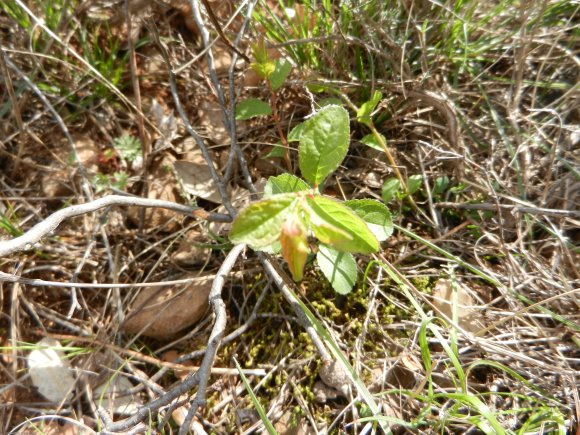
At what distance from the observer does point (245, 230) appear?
1.17 metres

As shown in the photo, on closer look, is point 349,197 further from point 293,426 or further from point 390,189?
point 293,426

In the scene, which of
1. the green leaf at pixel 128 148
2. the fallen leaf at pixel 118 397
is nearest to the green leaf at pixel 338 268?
the fallen leaf at pixel 118 397

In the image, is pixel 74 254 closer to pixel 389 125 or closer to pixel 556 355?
pixel 389 125

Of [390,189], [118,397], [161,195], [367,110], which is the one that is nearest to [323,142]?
[367,110]

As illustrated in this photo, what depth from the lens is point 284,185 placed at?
1473 millimetres

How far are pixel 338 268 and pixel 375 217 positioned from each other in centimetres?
20

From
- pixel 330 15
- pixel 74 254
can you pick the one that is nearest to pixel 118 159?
pixel 74 254

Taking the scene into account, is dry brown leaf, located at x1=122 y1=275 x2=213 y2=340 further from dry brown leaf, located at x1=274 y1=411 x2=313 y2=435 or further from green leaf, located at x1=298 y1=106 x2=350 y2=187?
green leaf, located at x1=298 y1=106 x2=350 y2=187

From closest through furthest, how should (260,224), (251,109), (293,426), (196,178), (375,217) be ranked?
(260,224) → (375,217) → (293,426) → (251,109) → (196,178)

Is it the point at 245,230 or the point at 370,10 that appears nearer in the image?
the point at 245,230

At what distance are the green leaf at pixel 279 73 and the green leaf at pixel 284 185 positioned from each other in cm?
43

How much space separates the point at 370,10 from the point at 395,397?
1.45 metres

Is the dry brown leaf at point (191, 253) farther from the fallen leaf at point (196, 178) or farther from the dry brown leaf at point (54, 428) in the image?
the dry brown leaf at point (54, 428)

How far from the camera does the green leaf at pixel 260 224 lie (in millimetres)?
Result: 1160
